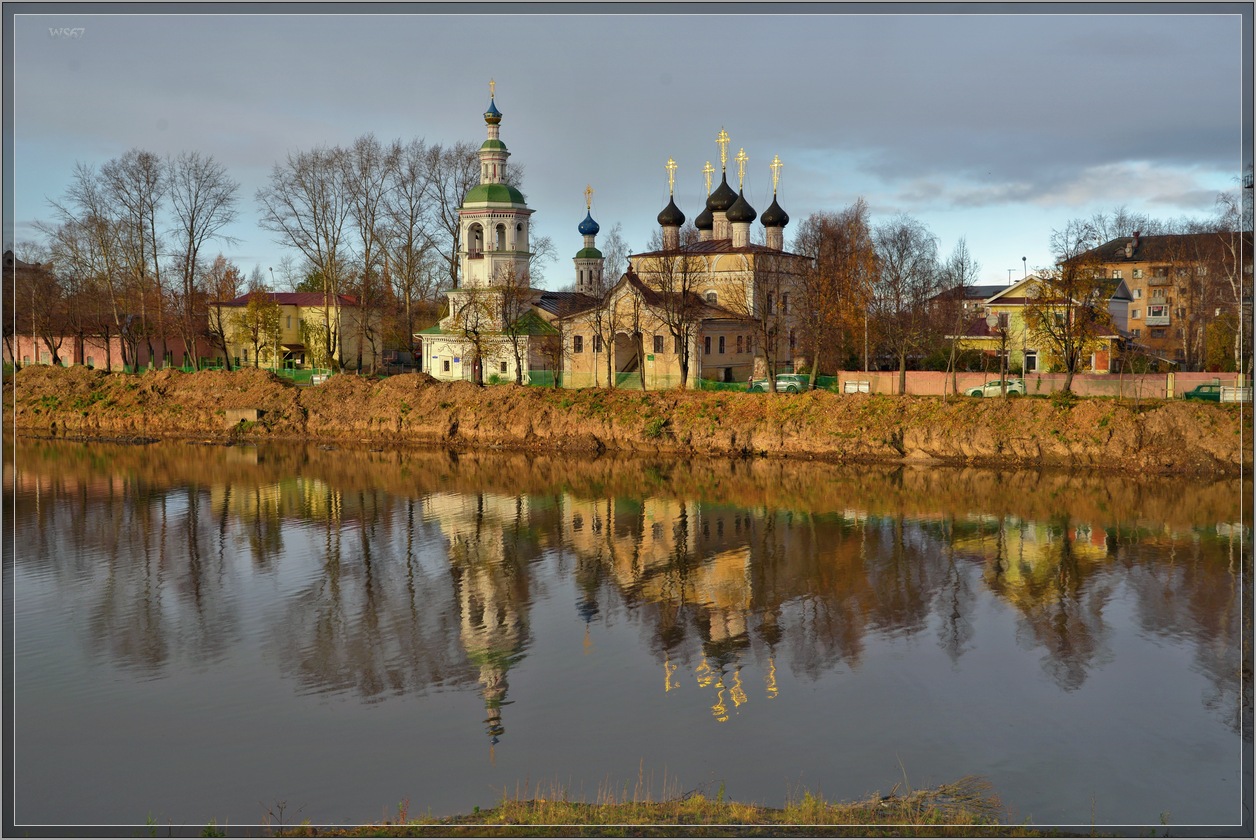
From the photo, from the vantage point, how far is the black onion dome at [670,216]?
219 feet

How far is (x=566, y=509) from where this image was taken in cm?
3139

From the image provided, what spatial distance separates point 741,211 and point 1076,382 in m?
24.1

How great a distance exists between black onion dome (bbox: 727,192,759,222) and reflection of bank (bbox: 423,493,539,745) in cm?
3318

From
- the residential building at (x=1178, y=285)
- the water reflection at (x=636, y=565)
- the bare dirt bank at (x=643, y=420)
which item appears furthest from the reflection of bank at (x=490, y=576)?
the residential building at (x=1178, y=285)

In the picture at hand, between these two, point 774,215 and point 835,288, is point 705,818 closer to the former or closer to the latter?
point 835,288

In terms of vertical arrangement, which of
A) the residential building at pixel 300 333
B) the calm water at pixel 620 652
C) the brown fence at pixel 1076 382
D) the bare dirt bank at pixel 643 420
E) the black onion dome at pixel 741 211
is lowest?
the calm water at pixel 620 652

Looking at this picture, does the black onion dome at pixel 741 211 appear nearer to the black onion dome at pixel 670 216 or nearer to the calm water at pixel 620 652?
the black onion dome at pixel 670 216

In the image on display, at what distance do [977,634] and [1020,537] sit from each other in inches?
352

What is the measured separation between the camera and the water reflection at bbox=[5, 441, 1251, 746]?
17.6 m

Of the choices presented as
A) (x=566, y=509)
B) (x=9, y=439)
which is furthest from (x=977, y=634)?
(x=9, y=439)

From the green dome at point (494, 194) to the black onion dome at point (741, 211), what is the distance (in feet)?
39.2

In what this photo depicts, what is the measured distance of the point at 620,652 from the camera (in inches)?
708

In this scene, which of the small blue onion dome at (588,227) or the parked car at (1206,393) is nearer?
the parked car at (1206,393)

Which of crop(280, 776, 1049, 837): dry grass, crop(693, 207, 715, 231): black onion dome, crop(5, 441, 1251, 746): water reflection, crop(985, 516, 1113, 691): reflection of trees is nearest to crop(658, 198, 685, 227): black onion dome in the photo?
crop(693, 207, 715, 231): black onion dome
